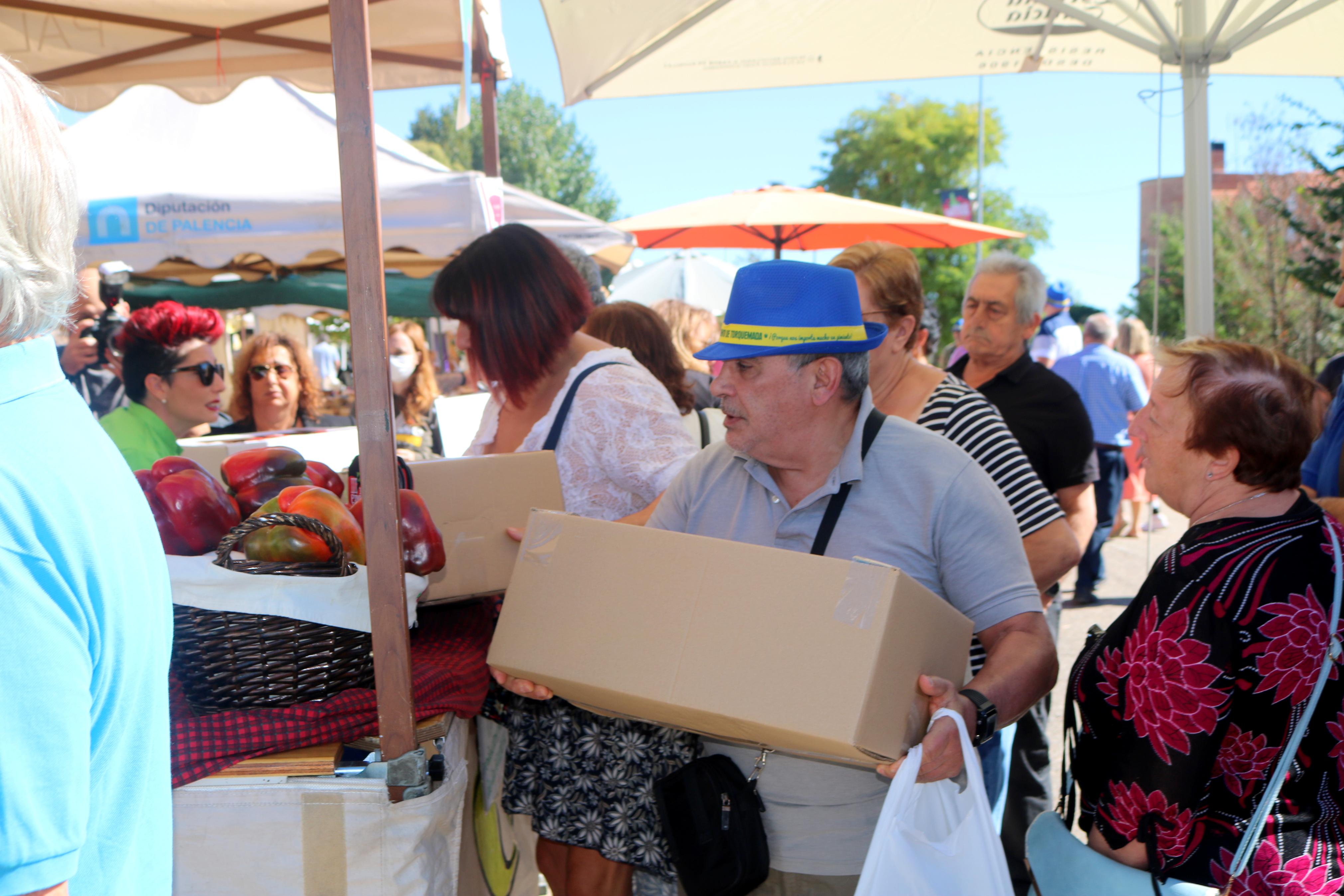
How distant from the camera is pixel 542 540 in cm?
162

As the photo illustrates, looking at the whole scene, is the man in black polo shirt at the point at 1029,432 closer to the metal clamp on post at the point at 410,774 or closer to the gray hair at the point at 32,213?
the metal clamp on post at the point at 410,774

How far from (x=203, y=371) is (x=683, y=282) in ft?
25.2

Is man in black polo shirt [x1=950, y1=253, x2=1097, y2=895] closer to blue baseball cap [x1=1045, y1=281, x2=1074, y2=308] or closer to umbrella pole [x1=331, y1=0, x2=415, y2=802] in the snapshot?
umbrella pole [x1=331, y1=0, x2=415, y2=802]

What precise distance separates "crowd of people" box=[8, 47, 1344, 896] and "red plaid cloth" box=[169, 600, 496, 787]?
14 centimetres

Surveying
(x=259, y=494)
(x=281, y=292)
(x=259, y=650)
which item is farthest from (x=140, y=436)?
(x=281, y=292)

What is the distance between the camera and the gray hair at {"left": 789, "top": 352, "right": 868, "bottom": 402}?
170cm

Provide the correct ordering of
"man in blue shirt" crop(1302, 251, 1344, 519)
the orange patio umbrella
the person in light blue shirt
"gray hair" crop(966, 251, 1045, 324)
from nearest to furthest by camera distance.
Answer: the person in light blue shirt
"man in blue shirt" crop(1302, 251, 1344, 519)
"gray hair" crop(966, 251, 1045, 324)
the orange patio umbrella

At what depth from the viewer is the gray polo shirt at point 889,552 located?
1.64m

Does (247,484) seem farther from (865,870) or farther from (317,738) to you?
(865,870)

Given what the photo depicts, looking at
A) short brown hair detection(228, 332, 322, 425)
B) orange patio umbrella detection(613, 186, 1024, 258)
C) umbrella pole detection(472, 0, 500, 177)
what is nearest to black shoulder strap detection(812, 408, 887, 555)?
umbrella pole detection(472, 0, 500, 177)

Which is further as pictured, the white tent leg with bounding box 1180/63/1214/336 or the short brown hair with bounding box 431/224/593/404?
the white tent leg with bounding box 1180/63/1214/336

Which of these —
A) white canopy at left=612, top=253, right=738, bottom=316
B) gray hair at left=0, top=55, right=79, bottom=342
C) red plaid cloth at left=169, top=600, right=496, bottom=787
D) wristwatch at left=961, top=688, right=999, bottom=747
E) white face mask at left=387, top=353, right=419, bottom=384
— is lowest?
A: wristwatch at left=961, top=688, right=999, bottom=747

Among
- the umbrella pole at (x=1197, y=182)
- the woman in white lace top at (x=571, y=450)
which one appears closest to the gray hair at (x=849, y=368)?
the woman in white lace top at (x=571, y=450)

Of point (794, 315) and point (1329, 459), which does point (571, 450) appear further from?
point (1329, 459)
